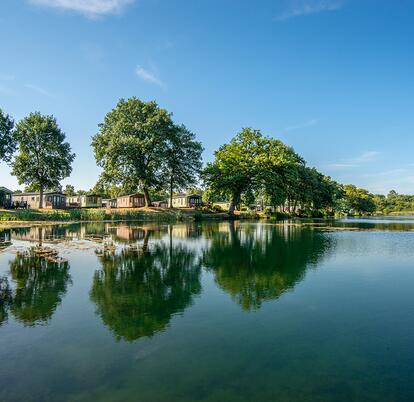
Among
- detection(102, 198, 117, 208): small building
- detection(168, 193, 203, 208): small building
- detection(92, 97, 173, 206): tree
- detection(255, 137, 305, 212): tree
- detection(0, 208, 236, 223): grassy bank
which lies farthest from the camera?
detection(168, 193, 203, 208): small building

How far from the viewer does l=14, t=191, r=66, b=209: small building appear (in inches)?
3718

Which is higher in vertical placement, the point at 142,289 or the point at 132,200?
the point at 132,200

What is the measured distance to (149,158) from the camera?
77062mm

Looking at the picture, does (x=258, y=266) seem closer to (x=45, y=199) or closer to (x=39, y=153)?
(x=39, y=153)

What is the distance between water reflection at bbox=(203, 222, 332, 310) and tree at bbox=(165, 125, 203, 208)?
51.5 meters

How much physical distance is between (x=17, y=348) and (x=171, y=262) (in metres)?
14.1

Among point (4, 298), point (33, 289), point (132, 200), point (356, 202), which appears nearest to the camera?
point (4, 298)

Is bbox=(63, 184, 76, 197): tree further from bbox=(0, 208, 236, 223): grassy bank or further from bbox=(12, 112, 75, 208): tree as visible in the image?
bbox=(0, 208, 236, 223): grassy bank

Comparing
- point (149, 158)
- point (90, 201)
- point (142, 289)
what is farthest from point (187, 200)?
point (142, 289)

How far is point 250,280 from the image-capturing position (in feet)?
59.2

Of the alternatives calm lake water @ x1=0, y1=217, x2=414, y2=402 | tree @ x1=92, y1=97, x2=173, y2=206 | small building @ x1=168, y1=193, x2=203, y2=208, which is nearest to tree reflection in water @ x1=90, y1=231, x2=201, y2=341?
calm lake water @ x1=0, y1=217, x2=414, y2=402

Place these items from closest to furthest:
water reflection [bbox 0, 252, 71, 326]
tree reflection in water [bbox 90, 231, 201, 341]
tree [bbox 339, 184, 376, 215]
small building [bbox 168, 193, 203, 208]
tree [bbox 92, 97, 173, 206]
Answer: tree reflection in water [bbox 90, 231, 201, 341]
water reflection [bbox 0, 252, 71, 326]
tree [bbox 92, 97, 173, 206]
small building [bbox 168, 193, 203, 208]
tree [bbox 339, 184, 376, 215]

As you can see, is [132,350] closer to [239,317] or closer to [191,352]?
[191,352]

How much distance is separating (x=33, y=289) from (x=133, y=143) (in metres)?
58.7
